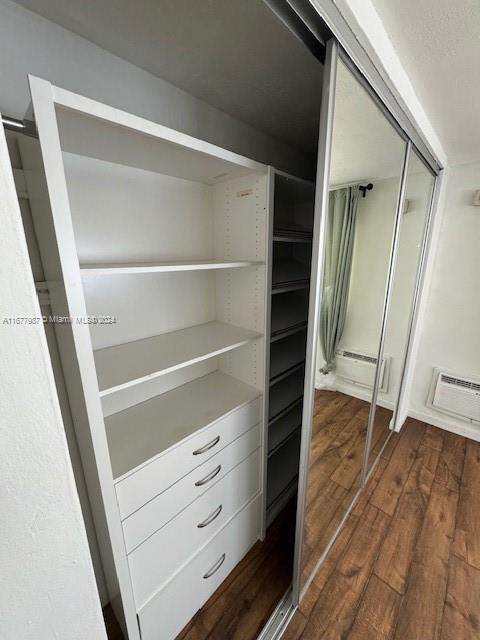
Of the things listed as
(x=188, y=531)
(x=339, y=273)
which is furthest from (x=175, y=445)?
(x=339, y=273)

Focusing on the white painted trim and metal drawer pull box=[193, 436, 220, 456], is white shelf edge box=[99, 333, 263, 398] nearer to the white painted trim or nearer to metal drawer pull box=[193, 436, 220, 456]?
metal drawer pull box=[193, 436, 220, 456]

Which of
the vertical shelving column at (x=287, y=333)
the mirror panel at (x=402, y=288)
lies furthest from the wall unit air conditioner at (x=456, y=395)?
the vertical shelving column at (x=287, y=333)

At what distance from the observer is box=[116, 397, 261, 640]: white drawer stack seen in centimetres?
92

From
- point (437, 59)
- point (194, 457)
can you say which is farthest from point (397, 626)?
point (437, 59)

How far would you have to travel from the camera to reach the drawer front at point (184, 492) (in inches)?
35.6

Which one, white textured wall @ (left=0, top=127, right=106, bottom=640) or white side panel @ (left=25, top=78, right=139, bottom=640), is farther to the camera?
white side panel @ (left=25, top=78, right=139, bottom=640)

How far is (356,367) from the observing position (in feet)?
5.67

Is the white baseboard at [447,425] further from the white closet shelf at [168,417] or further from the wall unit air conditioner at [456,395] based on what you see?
the white closet shelf at [168,417]

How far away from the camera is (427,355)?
253 cm

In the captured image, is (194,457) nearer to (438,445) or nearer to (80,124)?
(80,124)

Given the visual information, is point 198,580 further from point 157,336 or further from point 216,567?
point 157,336

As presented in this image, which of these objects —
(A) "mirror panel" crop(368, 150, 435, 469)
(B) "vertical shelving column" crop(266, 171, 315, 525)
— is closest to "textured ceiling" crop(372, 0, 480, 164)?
(A) "mirror panel" crop(368, 150, 435, 469)

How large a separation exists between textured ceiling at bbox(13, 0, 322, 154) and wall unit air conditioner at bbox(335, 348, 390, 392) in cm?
137

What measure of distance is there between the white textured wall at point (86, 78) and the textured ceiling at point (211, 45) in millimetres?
31
